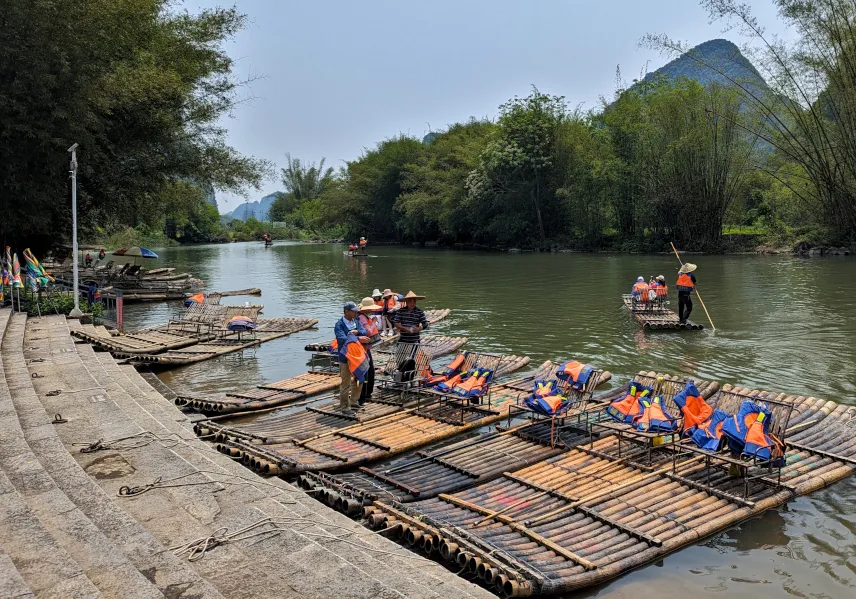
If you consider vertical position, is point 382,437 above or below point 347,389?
below

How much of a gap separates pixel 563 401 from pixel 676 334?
9717mm

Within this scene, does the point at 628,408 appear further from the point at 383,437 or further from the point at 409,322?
the point at 409,322

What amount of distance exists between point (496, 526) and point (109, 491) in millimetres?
3482

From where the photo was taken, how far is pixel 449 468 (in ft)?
25.4

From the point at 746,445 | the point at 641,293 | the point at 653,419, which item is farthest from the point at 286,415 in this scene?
the point at 641,293

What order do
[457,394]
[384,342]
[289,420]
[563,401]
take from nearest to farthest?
[563,401], [289,420], [457,394], [384,342]

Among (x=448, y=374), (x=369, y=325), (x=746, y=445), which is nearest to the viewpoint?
(x=746, y=445)

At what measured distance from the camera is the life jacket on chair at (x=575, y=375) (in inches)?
365

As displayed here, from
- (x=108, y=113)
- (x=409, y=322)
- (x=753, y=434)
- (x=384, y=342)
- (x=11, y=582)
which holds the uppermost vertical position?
(x=108, y=113)

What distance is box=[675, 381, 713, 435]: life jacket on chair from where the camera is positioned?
8023 millimetres

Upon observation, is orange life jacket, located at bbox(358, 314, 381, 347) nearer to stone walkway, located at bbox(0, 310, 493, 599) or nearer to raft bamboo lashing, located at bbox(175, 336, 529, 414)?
raft bamboo lashing, located at bbox(175, 336, 529, 414)

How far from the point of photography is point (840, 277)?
28.0m

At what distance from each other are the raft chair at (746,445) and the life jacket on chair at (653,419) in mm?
276

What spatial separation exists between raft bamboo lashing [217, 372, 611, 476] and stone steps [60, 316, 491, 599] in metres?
0.91
